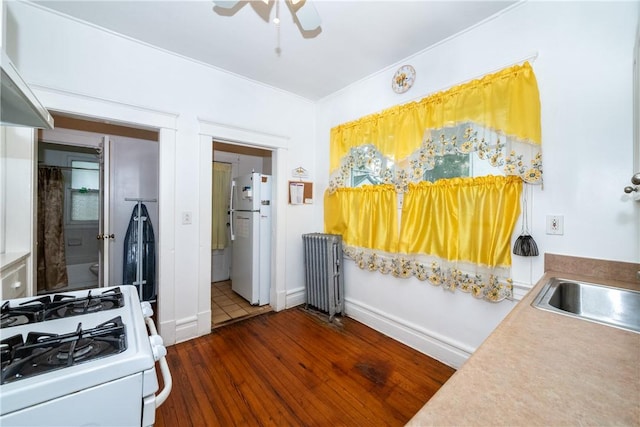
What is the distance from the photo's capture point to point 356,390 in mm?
1739

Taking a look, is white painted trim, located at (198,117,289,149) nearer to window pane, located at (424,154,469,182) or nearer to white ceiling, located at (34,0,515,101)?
white ceiling, located at (34,0,515,101)

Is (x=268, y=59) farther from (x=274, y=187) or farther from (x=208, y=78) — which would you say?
(x=274, y=187)

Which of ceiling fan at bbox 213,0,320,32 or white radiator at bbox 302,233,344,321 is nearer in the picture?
ceiling fan at bbox 213,0,320,32

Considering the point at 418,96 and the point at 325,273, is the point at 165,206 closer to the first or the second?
the point at 325,273

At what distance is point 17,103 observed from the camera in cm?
108

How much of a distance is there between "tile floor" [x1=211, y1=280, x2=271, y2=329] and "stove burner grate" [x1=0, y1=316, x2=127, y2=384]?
1.93 metres

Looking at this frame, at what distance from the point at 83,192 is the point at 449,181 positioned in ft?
16.7

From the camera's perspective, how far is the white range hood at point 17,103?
2.75 ft

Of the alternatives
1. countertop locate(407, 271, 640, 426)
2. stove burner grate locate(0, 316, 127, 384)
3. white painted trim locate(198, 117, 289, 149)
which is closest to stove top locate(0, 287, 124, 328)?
stove burner grate locate(0, 316, 127, 384)

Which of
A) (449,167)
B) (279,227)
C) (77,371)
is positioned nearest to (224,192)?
(279,227)

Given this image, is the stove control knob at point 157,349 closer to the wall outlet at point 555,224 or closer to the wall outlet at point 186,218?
the wall outlet at point 186,218

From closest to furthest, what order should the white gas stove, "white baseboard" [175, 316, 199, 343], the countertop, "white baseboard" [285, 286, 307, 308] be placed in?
the countertop → the white gas stove → "white baseboard" [175, 316, 199, 343] → "white baseboard" [285, 286, 307, 308]

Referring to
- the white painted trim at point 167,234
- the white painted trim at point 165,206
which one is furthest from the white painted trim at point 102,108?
the white painted trim at point 167,234

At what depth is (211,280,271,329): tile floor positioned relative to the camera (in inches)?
110
